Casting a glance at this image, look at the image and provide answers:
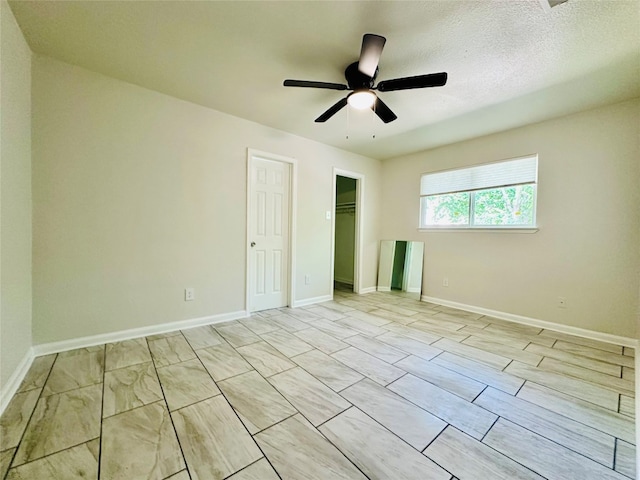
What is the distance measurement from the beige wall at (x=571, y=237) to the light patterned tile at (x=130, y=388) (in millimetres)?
3930

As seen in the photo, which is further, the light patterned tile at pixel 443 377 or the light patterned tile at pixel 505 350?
the light patterned tile at pixel 505 350

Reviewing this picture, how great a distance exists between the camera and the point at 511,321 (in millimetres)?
3246

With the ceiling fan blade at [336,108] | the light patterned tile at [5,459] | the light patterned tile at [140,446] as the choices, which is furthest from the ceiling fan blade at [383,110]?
the light patterned tile at [5,459]

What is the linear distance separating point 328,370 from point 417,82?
2275 millimetres

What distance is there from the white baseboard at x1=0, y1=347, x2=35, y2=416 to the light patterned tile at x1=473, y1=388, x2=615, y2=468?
298 cm

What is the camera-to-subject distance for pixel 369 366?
2.07 m

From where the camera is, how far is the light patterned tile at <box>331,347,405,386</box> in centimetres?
191

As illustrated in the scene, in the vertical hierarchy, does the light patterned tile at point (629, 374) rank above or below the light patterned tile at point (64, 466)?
above

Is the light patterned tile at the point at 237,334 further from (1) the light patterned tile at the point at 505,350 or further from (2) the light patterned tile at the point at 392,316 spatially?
(1) the light patterned tile at the point at 505,350

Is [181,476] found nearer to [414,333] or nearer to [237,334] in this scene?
[237,334]

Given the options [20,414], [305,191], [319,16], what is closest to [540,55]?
[319,16]

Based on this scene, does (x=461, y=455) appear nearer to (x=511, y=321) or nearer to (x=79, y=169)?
(x=511, y=321)

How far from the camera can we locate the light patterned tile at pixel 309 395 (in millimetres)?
1515

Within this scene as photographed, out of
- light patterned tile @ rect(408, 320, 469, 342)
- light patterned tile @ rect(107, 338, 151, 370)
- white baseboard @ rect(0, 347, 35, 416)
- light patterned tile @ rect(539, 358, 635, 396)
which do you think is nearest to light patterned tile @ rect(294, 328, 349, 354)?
light patterned tile @ rect(408, 320, 469, 342)
